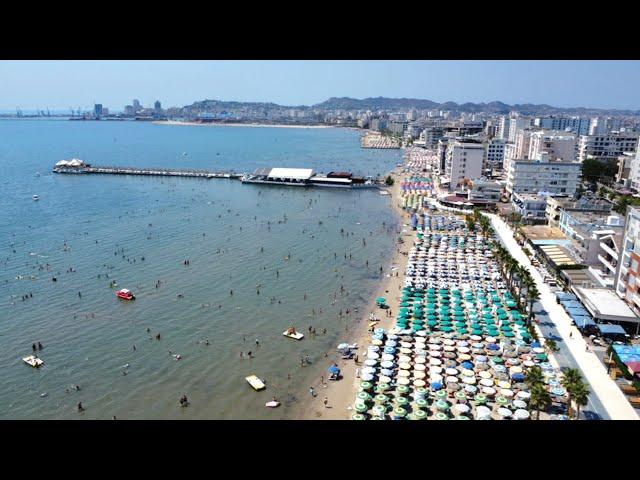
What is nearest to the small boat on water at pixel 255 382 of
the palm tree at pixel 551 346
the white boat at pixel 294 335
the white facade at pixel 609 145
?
the white boat at pixel 294 335

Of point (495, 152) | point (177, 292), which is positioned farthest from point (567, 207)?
point (495, 152)

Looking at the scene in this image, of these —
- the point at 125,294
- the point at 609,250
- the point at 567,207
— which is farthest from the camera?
the point at 567,207

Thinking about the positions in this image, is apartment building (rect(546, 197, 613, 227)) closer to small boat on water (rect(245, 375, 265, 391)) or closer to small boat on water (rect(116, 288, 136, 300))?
small boat on water (rect(245, 375, 265, 391))

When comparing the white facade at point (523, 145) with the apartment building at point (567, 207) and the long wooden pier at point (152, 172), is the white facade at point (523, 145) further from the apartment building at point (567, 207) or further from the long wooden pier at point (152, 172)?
the long wooden pier at point (152, 172)

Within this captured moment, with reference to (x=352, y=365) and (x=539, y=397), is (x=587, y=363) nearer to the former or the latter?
(x=539, y=397)

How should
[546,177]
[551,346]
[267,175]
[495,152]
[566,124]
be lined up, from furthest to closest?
[566,124] < [495,152] < [267,175] < [546,177] < [551,346]
